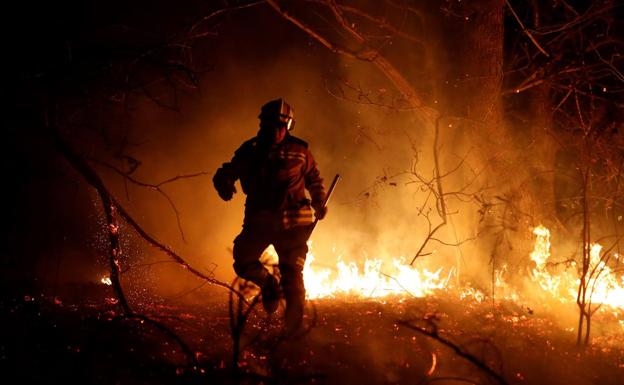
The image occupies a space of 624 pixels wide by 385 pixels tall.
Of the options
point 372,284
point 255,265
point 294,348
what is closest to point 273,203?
point 255,265

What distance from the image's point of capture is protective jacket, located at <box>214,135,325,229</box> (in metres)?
4.69

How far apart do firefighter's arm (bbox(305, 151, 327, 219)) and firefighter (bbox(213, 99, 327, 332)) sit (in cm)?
15

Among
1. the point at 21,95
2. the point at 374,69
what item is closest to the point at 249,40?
the point at 374,69

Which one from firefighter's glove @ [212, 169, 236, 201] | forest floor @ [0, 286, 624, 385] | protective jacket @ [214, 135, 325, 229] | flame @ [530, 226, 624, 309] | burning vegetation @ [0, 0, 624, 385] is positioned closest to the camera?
forest floor @ [0, 286, 624, 385]

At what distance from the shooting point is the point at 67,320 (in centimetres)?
401

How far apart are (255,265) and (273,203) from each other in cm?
65

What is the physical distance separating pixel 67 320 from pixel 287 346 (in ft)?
6.32

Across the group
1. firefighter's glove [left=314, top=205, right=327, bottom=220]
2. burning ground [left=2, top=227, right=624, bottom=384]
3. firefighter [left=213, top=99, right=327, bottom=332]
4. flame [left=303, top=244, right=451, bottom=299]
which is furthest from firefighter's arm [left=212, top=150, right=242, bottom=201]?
flame [left=303, top=244, right=451, bottom=299]

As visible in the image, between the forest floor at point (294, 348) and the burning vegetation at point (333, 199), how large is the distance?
2 centimetres

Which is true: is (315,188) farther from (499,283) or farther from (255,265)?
(499,283)

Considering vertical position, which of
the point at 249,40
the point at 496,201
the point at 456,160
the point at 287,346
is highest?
the point at 249,40

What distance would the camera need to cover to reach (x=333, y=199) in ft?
29.5

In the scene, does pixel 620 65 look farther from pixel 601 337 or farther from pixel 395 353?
pixel 395 353

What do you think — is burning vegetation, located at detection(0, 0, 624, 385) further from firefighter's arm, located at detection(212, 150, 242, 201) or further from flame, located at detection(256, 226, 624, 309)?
firefighter's arm, located at detection(212, 150, 242, 201)
